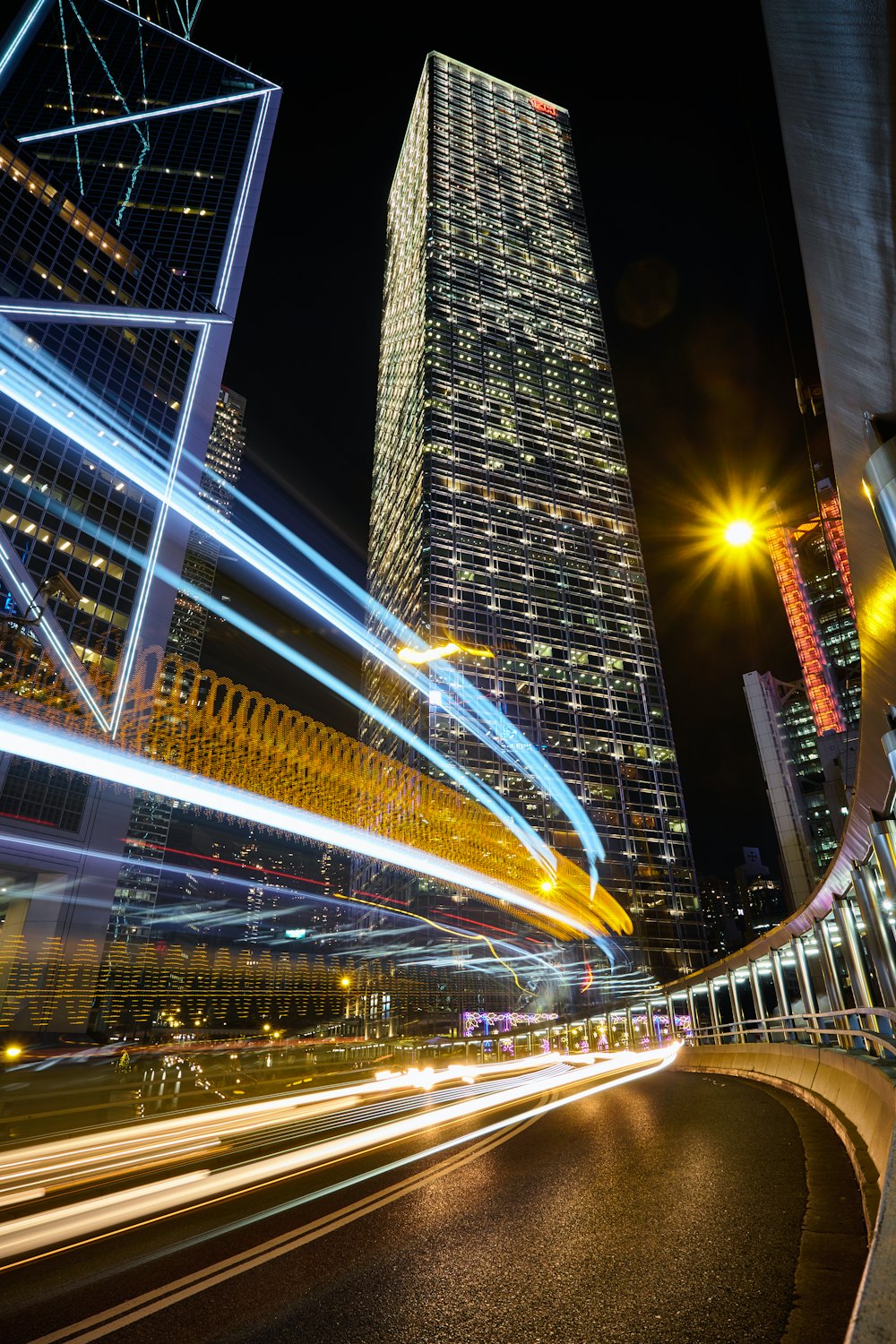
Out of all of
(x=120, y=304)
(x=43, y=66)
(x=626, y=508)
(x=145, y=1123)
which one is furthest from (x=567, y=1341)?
(x=626, y=508)

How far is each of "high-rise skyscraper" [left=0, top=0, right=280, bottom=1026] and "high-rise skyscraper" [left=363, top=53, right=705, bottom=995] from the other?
46.7 metres

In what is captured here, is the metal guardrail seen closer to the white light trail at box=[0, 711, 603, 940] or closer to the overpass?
the overpass

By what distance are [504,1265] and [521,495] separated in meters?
111

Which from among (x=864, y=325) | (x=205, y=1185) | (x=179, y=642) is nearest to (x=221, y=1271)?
(x=205, y=1185)

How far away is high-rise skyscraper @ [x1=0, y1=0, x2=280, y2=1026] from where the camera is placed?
122 feet

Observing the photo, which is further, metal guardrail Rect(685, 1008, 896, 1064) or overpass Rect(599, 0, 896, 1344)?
metal guardrail Rect(685, 1008, 896, 1064)

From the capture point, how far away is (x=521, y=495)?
4309 inches

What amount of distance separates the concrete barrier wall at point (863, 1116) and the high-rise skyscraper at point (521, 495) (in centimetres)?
6901

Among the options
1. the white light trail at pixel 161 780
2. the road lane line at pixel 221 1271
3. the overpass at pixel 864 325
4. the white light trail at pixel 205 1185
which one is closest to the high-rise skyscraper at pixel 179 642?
the white light trail at pixel 161 780

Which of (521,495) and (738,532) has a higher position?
(521,495)

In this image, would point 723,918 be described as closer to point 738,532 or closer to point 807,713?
point 807,713

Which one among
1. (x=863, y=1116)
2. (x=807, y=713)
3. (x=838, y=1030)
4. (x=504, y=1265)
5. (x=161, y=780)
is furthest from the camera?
(x=807, y=713)

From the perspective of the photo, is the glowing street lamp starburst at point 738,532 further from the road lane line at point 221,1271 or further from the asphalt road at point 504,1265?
the road lane line at point 221,1271

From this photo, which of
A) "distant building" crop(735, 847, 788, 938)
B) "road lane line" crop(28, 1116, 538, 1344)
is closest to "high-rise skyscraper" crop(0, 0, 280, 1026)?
"road lane line" crop(28, 1116, 538, 1344)
